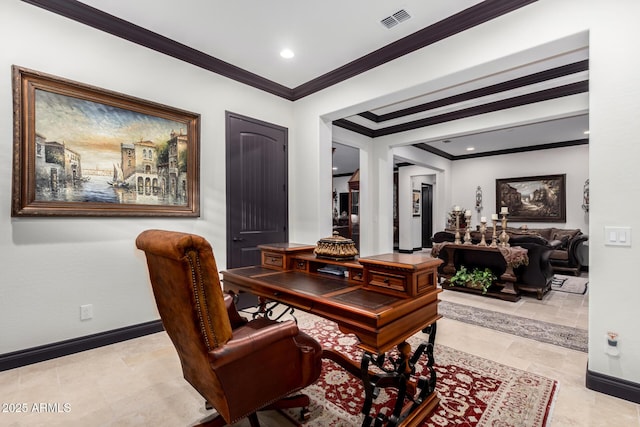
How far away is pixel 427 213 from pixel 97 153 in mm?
9851

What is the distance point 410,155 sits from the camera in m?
6.96

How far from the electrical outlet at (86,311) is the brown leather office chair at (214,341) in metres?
1.76

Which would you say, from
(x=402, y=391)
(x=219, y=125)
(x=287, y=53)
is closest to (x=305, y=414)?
(x=402, y=391)

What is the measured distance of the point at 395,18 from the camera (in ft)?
9.34

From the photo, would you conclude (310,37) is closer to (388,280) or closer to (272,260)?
(272,260)

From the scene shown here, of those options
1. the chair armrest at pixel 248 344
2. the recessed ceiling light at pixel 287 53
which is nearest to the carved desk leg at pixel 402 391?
the chair armrest at pixel 248 344

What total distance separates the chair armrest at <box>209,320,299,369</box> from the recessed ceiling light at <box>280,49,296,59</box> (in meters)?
3.01

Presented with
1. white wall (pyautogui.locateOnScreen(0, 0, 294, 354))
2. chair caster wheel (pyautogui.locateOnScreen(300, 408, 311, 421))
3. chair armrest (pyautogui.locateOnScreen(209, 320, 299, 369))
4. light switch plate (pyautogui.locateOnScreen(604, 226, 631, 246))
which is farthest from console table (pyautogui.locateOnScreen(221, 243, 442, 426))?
white wall (pyautogui.locateOnScreen(0, 0, 294, 354))

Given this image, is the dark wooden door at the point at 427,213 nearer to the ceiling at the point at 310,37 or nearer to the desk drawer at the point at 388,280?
the ceiling at the point at 310,37

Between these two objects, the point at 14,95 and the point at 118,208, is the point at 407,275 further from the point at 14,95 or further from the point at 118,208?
the point at 14,95

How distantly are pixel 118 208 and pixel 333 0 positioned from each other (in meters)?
2.71

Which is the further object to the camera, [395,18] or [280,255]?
[395,18]

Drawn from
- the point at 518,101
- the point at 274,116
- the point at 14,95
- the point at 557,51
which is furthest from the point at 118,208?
the point at 518,101

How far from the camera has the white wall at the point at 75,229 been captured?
2.41 metres
